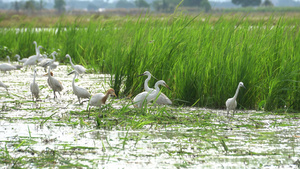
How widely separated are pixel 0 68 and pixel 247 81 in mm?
7581

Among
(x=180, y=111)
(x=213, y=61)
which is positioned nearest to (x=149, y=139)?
(x=180, y=111)

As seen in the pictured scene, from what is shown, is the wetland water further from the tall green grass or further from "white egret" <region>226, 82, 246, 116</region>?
the tall green grass

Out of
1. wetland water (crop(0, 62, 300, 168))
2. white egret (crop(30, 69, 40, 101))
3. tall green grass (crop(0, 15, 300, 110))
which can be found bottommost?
white egret (crop(30, 69, 40, 101))

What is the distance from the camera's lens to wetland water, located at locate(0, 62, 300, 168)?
4.51 meters

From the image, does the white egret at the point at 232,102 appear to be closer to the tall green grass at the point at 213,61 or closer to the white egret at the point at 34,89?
the tall green grass at the point at 213,61

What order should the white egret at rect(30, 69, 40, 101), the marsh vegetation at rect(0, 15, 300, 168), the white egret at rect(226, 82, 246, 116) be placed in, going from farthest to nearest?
1. the white egret at rect(30, 69, 40, 101)
2. the white egret at rect(226, 82, 246, 116)
3. the marsh vegetation at rect(0, 15, 300, 168)

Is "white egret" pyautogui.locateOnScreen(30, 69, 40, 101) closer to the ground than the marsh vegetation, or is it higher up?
closer to the ground

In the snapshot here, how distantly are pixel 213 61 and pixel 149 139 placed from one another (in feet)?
9.20

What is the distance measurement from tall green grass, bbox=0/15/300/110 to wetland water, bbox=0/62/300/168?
0.46 m

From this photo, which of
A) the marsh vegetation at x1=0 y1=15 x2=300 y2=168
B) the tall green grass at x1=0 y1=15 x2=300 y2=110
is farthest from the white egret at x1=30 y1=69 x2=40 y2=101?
the tall green grass at x1=0 y1=15 x2=300 y2=110

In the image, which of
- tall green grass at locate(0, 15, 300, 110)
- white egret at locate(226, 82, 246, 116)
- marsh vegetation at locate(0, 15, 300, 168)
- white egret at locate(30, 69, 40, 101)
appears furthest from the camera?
white egret at locate(30, 69, 40, 101)

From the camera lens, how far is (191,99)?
Result: 7895mm

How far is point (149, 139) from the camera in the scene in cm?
542

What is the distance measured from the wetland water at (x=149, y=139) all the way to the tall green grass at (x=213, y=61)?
462 mm
